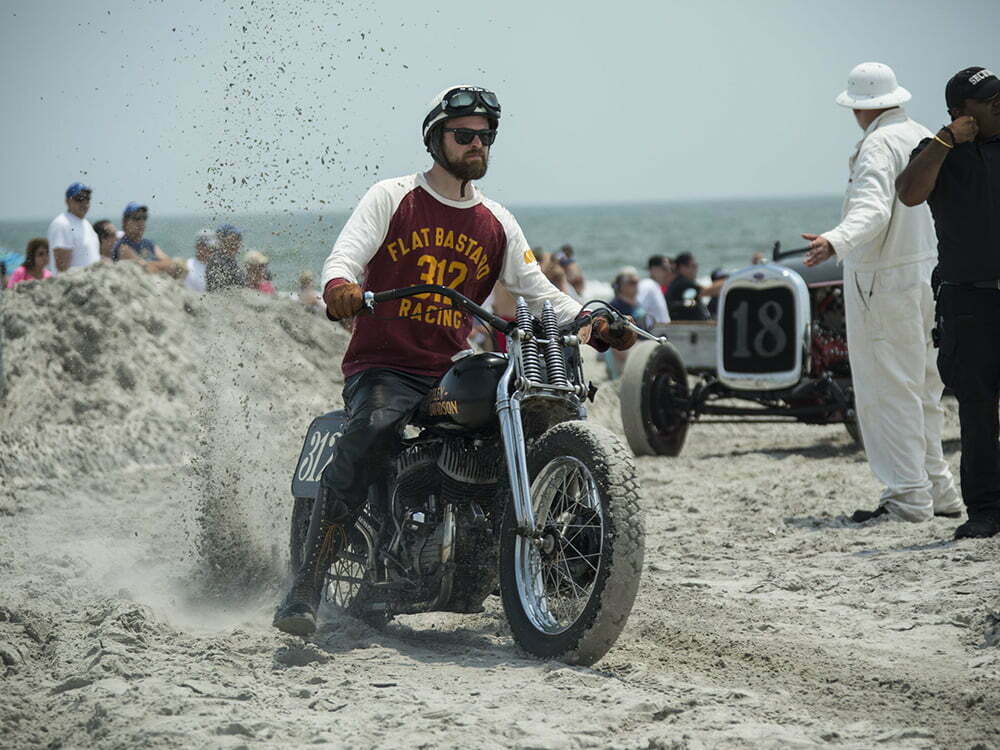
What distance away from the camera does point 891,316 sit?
8000mm

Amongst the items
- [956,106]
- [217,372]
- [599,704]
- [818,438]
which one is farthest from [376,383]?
[818,438]

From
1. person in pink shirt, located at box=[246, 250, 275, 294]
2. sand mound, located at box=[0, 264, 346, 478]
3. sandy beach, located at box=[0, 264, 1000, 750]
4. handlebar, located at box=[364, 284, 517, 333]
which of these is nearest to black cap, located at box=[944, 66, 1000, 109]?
sandy beach, located at box=[0, 264, 1000, 750]

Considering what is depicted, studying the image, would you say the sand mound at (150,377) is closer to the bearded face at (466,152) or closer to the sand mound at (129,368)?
the sand mound at (129,368)

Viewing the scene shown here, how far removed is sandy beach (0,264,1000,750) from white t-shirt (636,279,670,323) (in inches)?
199

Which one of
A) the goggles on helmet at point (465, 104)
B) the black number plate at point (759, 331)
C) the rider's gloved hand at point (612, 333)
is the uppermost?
the goggles on helmet at point (465, 104)

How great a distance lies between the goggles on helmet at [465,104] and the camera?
538 cm

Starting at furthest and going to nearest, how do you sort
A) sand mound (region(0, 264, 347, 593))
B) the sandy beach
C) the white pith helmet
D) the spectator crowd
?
the spectator crowd, sand mound (region(0, 264, 347, 593)), the white pith helmet, the sandy beach

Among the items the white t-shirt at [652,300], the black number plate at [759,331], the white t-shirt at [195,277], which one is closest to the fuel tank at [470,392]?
the black number plate at [759,331]

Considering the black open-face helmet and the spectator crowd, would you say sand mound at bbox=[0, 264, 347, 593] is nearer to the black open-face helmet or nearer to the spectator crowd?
the spectator crowd

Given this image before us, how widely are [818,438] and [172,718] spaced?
965 cm

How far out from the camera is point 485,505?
5391mm

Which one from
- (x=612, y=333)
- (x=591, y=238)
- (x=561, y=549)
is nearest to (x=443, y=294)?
(x=612, y=333)

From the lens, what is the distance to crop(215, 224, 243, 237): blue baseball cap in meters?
9.40

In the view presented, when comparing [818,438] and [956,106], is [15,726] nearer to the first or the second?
[956,106]
